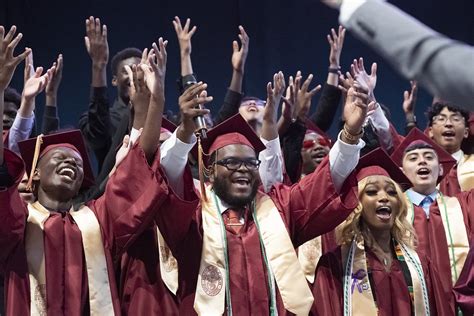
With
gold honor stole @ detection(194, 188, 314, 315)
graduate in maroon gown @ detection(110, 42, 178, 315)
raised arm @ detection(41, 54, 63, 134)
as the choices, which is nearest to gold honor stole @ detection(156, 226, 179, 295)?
graduate in maroon gown @ detection(110, 42, 178, 315)

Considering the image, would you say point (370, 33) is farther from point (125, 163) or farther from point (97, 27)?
point (97, 27)

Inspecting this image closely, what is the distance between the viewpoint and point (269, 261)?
3.95 metres

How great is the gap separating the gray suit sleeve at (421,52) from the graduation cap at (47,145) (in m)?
2.78

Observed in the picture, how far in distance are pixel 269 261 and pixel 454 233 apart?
118 centimetres

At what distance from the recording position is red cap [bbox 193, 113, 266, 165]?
418 centimetres

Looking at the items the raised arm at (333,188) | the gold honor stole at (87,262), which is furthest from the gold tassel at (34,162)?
the raised arm at (333,188)

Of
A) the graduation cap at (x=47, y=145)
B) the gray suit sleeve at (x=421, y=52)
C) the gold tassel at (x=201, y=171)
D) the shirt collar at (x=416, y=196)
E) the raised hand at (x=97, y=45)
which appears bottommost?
the gray suit sleeve at (x=421, y=52)

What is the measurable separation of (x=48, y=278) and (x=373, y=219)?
1.62 m

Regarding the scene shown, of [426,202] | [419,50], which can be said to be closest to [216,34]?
[426,202]

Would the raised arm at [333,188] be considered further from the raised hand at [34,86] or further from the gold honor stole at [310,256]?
the raised hand at [34,86]

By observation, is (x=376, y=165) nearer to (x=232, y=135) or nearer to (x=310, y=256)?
(x=310, y=256)

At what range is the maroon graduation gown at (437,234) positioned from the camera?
14.9ft

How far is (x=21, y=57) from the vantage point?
3.47 meters

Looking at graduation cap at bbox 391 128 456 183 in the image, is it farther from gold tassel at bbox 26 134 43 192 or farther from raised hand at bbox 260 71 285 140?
gold tassel at bbox 26 134 43 192
